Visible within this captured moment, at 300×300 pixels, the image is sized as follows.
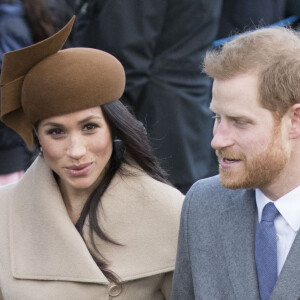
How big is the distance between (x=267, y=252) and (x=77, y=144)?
947 millimetres

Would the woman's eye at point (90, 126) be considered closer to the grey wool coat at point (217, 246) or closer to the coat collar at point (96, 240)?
the coat collar at point (96, 240)

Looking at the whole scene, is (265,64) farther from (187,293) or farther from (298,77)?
(187,293)

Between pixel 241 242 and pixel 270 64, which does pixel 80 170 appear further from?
pixel 270 64

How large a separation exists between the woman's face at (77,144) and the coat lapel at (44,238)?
164mm

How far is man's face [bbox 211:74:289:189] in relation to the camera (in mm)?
2748

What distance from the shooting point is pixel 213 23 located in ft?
16.1

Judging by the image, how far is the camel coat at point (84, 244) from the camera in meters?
3.50

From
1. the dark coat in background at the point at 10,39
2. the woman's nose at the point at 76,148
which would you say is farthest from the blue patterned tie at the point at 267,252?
the dark coat in background at the point at 10,39

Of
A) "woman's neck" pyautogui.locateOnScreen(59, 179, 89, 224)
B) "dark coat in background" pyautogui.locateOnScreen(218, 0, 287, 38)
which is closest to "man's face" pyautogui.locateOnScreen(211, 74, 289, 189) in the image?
"woman's neck" pyautogui.locateOnScreen(59, 179, 89, 224)

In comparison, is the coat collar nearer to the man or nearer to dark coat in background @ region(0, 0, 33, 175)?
the man

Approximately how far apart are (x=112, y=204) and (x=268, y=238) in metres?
0.95

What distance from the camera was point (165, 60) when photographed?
4.91m

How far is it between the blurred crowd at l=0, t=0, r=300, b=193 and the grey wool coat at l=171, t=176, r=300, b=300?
1743 millimetres

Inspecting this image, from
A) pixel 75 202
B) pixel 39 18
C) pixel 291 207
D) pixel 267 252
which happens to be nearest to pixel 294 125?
pixel 291 207
